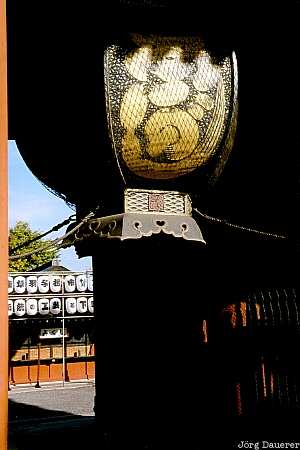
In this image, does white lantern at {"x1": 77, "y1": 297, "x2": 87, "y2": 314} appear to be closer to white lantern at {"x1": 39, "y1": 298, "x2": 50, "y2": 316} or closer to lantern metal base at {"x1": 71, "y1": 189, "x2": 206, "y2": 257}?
white lantern at {"x1": 39, "y1": 298, "x2": 50, "y2": 316}

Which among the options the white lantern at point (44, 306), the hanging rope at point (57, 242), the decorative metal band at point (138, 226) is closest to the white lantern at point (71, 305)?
the white lantern at point (44, 306)

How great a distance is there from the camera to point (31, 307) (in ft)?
58.2

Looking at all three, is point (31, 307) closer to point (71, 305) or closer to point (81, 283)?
point (71, 305)

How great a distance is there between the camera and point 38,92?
471cm

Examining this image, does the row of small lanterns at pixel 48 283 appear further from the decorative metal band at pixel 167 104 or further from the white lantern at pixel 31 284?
the decorative metal band at pixel 167 104

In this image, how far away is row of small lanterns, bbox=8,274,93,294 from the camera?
58.0ft

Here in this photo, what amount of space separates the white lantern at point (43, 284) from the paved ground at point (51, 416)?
2.64 m

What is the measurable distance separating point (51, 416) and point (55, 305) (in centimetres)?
725

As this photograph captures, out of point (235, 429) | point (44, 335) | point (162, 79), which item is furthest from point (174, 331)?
point (44, 335)

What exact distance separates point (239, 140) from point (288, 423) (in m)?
2.00

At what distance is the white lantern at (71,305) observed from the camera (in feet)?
59.6

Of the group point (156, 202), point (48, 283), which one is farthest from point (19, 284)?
point (156, 202)

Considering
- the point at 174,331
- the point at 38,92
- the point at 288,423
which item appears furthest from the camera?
the point at 174,331

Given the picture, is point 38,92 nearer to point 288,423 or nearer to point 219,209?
point 219,209
